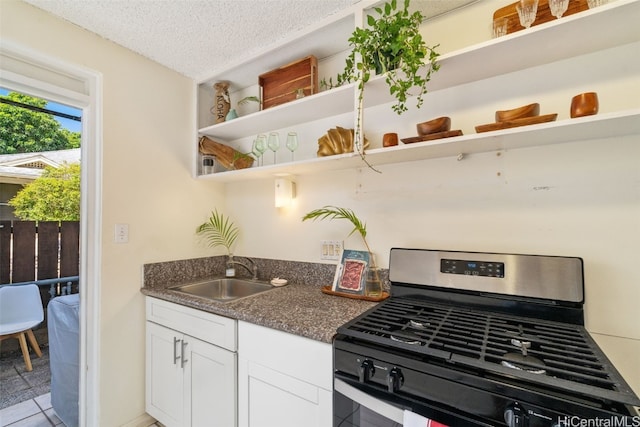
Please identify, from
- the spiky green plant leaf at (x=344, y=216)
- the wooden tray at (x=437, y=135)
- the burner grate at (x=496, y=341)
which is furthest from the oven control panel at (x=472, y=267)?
the wooden tray at (x=437, y=135)

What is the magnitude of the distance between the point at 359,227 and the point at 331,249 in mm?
292

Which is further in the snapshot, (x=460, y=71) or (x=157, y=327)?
(x=157, y=327)

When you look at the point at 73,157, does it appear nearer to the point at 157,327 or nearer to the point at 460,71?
the point at 157,327

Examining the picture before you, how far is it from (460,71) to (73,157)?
216cm

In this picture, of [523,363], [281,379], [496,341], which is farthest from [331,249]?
[523,363]

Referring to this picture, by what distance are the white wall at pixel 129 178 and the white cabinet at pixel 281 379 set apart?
35.4 inches

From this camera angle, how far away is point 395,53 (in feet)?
3.94

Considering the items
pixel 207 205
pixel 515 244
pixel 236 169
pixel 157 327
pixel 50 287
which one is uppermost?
pixel 236 169

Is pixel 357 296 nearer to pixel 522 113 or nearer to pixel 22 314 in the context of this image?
pixel 522 113

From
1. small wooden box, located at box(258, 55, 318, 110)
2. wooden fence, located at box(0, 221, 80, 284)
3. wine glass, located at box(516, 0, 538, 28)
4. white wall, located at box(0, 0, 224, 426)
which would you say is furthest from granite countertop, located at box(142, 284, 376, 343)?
wine glass, located at box(516, 0, 538, 28)

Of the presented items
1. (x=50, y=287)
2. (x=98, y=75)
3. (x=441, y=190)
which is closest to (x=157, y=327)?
(x=50, y=287)

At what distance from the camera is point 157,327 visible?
1.69m

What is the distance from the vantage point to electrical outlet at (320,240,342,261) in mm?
1729

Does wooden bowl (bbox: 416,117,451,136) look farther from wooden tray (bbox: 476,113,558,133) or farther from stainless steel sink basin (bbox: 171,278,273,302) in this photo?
stainless steel sink basin (bbox: 171,278,273,302)
